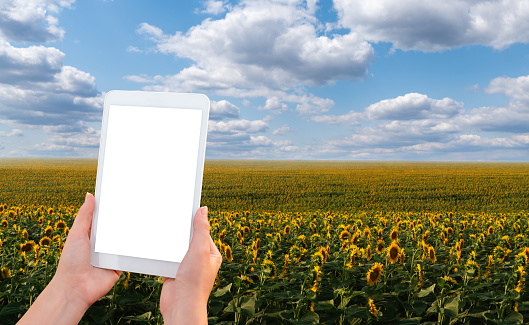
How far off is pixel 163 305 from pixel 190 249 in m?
0.40

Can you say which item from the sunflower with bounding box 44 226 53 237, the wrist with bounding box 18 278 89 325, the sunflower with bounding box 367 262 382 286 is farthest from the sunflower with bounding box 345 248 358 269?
the sunflower with bounding box 44 226 53 237

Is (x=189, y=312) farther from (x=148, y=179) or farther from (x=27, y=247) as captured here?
(x=27, y=247)

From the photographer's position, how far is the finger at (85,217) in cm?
228

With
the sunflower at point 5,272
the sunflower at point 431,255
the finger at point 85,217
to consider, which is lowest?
the sunflower at point 5,272

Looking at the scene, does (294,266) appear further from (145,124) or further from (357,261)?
(145,124)

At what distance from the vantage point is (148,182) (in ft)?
7.22

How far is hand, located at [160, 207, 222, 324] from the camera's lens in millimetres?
1976

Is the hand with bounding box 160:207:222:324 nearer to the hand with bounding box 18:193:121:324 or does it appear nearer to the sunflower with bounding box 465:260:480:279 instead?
the hand with bounding box 18:193:121:324

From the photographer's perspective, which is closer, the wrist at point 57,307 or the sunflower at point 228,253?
the wrist at point 57,307

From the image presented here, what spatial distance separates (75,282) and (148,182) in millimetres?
766

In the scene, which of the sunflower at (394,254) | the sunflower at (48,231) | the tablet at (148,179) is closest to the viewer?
the tablet at (148,179)

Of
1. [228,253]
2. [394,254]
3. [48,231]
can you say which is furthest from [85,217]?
[48,231]

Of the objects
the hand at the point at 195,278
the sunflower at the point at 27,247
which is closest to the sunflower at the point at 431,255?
the hand at the point at 195,278

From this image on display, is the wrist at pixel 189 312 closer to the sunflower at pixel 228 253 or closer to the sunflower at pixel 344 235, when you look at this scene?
the sunflower at pixel 228 253
